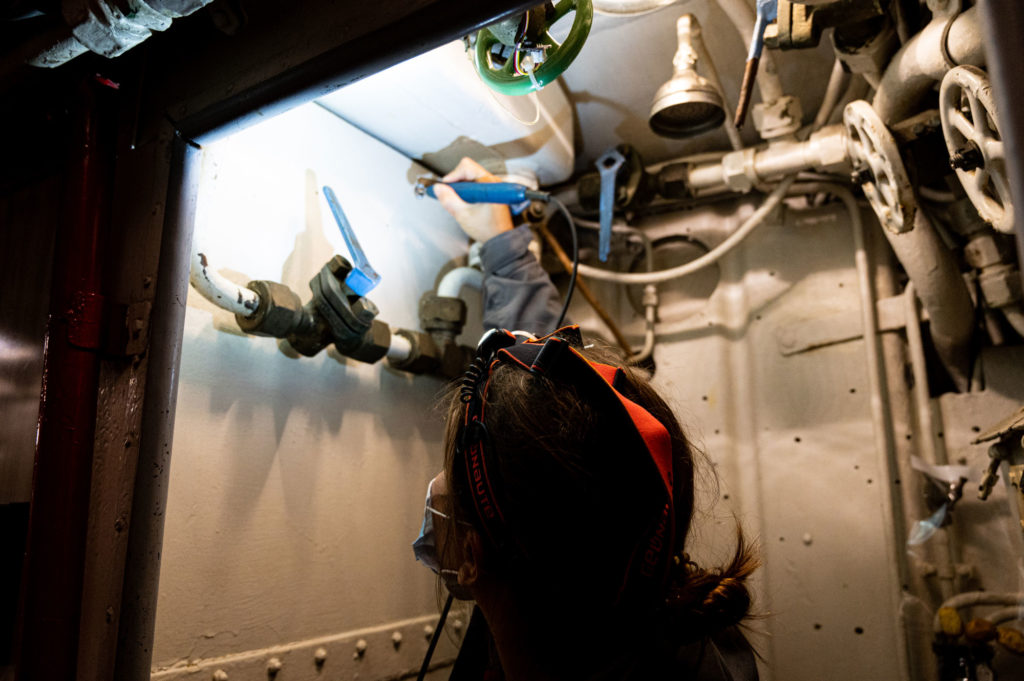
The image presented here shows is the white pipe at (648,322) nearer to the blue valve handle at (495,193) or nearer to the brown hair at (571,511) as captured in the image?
the blue valve handle at (495,193)

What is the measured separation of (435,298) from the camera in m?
1.61

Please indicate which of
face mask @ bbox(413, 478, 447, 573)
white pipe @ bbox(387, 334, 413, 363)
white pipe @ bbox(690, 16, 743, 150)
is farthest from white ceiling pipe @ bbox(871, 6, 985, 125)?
white pipe @ bbox(387, 334, 413, 363)

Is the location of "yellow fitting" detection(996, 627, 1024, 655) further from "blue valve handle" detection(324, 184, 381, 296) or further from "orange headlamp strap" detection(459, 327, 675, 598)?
"blue valve handle" detection(324, 184, 381, 296)

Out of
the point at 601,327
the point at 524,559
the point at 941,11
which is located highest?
the point at 941,11

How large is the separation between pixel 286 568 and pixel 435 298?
0.68 meters

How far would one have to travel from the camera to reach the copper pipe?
5.76ft

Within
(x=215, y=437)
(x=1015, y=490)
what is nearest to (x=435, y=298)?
(x=215, y=437)

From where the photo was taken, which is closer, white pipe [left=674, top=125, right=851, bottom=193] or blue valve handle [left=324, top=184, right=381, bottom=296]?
blue valve handle [left=324, top=184, right=381, bottom=296]

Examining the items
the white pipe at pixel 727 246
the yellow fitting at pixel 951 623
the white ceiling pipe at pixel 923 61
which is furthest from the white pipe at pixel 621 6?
the yellow fitting at pixel 951 623

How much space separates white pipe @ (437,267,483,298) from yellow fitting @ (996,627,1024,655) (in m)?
1.28

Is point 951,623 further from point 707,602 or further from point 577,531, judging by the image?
point 577,531

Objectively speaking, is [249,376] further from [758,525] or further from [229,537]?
[758,525]

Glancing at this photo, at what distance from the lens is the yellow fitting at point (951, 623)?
128cm

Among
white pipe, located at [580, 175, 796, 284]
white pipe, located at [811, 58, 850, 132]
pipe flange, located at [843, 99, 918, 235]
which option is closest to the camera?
pipe flange, located at [843, 99, 918, 235]
